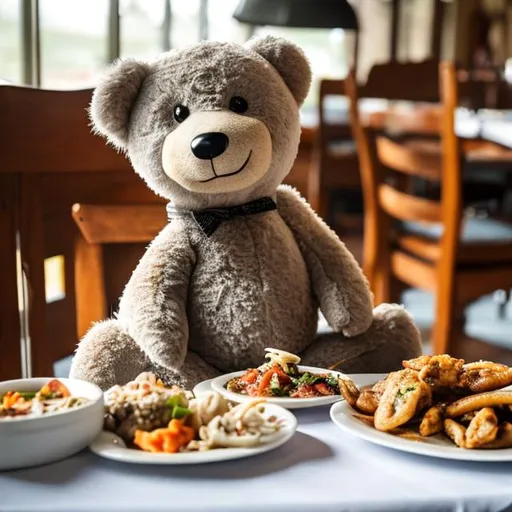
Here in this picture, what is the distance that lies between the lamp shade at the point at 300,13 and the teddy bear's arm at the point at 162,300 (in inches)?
20.6

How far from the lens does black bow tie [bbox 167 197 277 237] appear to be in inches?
41.7

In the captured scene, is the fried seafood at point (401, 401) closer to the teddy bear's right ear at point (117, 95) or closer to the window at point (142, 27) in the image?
the teddy bear's right ear at point (117, 95)

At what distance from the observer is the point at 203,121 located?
3.26 feet

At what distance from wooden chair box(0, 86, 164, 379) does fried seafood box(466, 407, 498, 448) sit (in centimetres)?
73

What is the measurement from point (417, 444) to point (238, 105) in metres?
0.48

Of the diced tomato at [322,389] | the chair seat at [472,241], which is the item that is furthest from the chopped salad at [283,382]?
the chair seat at [472,241]

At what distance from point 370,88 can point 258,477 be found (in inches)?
92.1

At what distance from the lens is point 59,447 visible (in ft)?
2.31

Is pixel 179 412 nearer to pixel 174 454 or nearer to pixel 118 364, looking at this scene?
pixel 174 454

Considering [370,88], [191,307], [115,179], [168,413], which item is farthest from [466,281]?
[168,413]

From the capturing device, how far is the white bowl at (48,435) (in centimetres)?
68

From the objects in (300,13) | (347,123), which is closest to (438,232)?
(347,123)

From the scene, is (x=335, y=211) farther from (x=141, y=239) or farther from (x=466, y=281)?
(x=141, y=239)

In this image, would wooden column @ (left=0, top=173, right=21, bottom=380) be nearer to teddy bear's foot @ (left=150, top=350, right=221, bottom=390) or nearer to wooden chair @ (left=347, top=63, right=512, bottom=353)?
teddy bear's foot @ (left=150, top=350, right=221, bottom=390)
